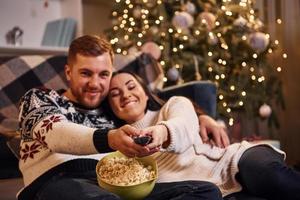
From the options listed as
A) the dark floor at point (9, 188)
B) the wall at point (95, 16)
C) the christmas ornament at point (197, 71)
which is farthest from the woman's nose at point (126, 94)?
the wall at point (95, 16)

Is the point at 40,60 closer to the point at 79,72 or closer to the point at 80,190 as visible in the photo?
the point at 79,72

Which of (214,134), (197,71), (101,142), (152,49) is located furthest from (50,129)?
(197,71)

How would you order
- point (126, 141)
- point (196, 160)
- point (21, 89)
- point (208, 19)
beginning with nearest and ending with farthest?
1. point (126, 141)
2. point (196, 160)
3. point (21, 89)
4. point (208, 19)

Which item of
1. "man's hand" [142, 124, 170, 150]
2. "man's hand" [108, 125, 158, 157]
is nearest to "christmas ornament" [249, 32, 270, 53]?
"man's hand" [142, 124, 170, 150]

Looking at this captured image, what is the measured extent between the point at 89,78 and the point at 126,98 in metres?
0.15

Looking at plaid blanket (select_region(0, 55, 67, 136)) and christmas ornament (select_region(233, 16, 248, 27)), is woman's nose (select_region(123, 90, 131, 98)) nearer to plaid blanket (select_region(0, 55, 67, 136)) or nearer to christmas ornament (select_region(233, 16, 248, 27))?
plaid blanket (select_region(0, 55, 67, 136))

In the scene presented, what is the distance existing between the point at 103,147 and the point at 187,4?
193 cm

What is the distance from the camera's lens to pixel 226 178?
4.24ft

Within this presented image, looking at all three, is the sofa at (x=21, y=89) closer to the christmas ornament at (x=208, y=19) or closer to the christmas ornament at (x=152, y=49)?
the christmas ornament at (x=152, y=49)

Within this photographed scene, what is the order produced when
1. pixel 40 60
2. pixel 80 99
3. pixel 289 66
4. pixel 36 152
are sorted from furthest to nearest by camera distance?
pixel 289 66 < pixel 40 60 < pixel 80 99 < pixel 36 152

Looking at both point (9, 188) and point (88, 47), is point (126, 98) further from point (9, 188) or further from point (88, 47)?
point (9, 188)

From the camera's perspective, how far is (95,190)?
959 millimetres

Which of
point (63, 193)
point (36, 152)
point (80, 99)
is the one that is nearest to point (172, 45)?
point (80, 99)

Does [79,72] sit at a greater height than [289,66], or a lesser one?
greater
